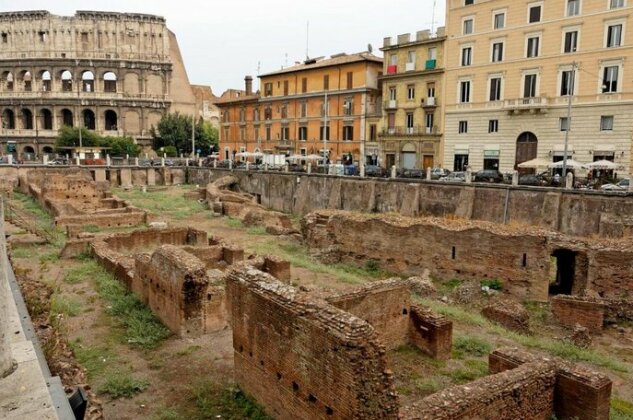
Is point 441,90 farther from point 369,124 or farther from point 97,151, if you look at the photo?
point 97,151

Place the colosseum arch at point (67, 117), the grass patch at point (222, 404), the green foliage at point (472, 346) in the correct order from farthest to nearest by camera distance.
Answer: the colosseum arch at point (67, 117)
the green foliage at point (472, 346)
the grass patch at point (222, 404)

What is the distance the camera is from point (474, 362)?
10.7 meters

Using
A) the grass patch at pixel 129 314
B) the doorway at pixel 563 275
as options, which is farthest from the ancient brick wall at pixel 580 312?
the grass patch at pixel 129 314

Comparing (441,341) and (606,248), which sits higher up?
(606,248)

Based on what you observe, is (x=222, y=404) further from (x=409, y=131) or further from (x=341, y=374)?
(x=409, y=131)

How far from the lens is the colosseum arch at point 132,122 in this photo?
2697 inches

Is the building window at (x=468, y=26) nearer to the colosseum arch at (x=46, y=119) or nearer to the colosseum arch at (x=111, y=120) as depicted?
the colosseum arch at (x=111, y=120)

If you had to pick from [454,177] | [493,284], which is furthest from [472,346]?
[454,177]

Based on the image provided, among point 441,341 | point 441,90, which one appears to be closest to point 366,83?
point 441,90

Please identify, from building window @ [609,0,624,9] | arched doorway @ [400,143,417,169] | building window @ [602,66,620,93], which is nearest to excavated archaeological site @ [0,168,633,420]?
building window @ [602,66,620,93]

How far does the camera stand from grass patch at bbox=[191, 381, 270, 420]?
837cm

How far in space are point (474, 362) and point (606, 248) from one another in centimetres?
810

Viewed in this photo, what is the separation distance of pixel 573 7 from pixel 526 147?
9409 mm

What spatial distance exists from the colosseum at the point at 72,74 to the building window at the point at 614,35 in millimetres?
54377
